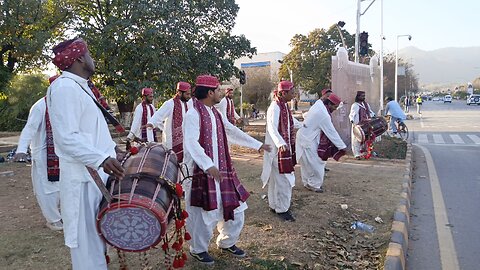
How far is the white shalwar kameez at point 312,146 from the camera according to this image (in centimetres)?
715

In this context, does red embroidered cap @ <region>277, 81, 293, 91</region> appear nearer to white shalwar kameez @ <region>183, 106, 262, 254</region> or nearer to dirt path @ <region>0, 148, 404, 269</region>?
dirt path @ <region>0, 148, 404, 269</region>

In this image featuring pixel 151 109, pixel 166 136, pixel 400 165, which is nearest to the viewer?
pixel 166 136

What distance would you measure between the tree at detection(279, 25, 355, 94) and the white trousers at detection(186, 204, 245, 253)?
35.9 m

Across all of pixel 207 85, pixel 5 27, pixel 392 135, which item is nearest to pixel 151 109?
pixel 207 85

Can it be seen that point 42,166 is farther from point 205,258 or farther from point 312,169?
point 312,169

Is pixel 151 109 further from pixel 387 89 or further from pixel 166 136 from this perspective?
pixel 387 89

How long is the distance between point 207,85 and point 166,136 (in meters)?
3.53

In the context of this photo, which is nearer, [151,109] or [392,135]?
[151,109]

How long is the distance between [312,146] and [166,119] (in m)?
2.54

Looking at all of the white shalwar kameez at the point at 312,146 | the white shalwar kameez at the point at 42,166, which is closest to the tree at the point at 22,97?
the white shalwar kameez at the point at 42,166

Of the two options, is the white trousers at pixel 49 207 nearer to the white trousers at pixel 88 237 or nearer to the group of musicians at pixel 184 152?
the group of musicians at pixel 184 152

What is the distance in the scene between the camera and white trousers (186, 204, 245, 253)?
394cm

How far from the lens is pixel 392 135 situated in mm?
16016

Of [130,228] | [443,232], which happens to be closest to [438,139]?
[443,232]
